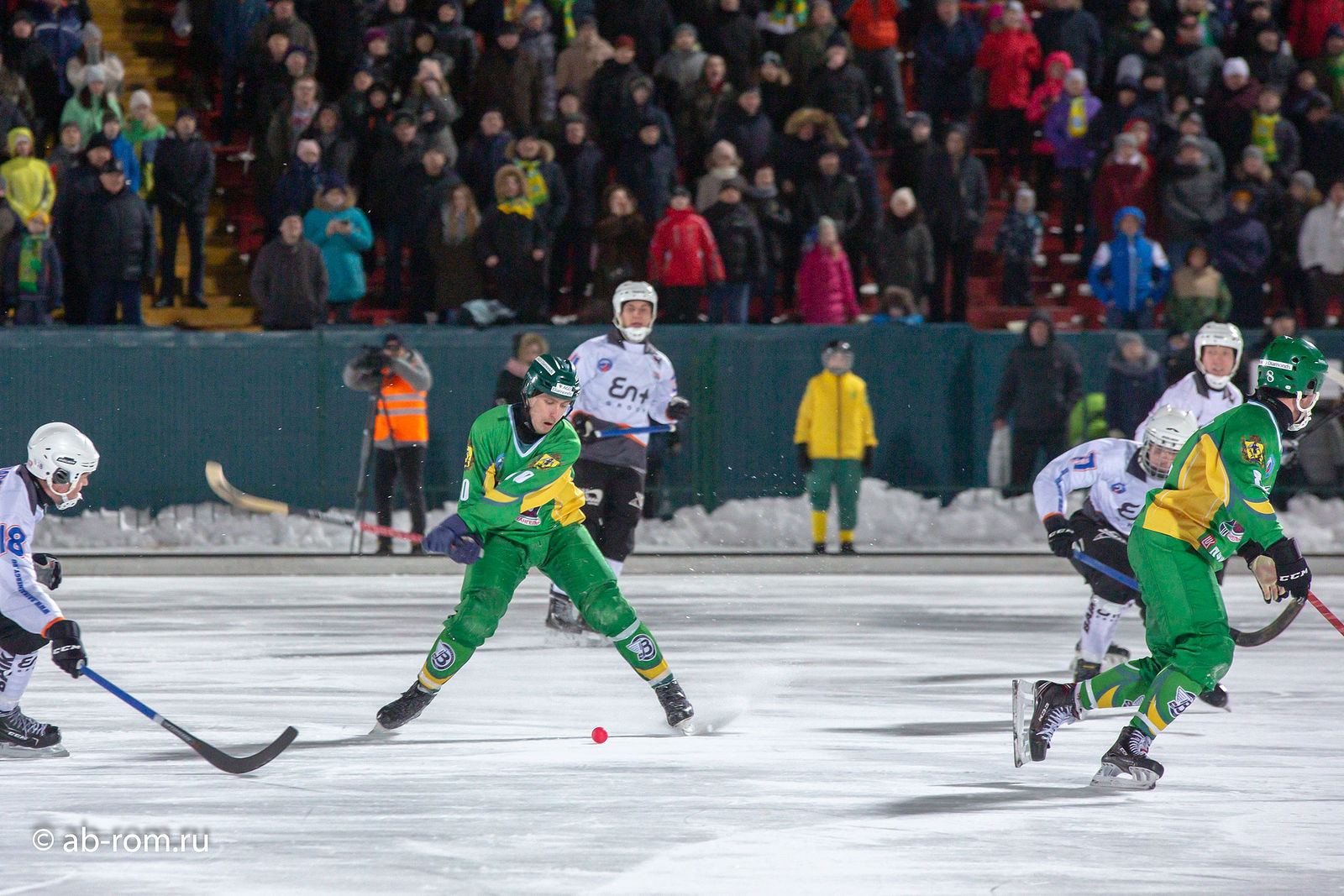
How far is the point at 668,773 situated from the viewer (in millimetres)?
6566

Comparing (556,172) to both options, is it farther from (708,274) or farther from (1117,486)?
(1117,486)

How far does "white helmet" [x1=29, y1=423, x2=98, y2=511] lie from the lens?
6586 millimetres

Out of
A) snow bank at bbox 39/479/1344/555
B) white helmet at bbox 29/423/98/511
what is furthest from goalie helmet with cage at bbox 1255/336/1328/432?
snow bank at bbox 39/479/1344/555

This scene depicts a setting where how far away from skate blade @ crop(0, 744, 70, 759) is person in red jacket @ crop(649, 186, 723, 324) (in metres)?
9.11

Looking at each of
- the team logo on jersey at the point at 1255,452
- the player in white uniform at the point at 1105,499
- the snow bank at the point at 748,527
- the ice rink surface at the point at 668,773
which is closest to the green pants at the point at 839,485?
the snow bank at the point at 748,527

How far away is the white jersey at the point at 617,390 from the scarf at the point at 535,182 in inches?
206

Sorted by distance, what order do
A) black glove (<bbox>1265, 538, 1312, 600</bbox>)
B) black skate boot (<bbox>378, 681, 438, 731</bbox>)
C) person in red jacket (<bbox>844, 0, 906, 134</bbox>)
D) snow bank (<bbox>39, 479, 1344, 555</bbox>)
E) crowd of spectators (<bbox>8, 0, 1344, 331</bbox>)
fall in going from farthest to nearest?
person in red jacket (<bbox>844, 0, 906, 134</bbox>)
crowd of spectators (<bbox>8, 0, 1344, 331</bbox>)
snow bank (<bbox>39, 479, 1344, 555</bbox>)
black skate boot (<bbox>378, 681, 438, 731</bbox>)
black glove (<bbox>1265, 538, 1312, 600</bbox>)

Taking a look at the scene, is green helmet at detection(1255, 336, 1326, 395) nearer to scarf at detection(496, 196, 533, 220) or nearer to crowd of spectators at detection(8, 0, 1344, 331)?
crowd of spectators at detection(8, 0, 1344, 331)

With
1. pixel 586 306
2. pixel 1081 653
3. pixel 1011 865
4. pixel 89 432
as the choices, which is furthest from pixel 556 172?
pixel 1011 865

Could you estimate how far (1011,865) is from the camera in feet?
17.2

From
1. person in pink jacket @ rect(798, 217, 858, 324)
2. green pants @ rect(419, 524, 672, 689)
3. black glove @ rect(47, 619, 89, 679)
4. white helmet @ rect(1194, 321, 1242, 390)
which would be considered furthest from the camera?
person in pink jacket @ rect(798, 217, 858, 324)

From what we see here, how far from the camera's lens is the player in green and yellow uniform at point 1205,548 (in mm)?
6180

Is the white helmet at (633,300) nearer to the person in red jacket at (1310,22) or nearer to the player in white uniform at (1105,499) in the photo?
the player in white uniform at (1105,499)

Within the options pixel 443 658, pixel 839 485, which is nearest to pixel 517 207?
pixel 839 485
